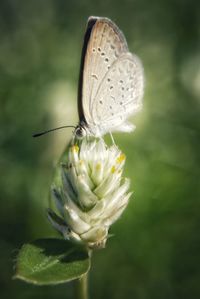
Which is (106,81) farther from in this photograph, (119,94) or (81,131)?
(81,131)

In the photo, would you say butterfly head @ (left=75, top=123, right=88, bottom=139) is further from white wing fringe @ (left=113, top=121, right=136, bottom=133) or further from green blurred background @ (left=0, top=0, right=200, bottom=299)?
white wing fringe @ (left=113, top=121, right=136, bottom=133)

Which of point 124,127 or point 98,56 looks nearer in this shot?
point 98,56

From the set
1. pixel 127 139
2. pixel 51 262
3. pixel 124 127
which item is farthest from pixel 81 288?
pixel 127 139

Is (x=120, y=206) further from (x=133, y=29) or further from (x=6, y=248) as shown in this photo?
(x=133, y=29)

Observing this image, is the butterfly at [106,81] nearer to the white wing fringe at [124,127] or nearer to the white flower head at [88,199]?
the white wing fringe at [124,127]

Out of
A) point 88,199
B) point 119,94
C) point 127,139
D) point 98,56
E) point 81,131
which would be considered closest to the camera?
point 88,199

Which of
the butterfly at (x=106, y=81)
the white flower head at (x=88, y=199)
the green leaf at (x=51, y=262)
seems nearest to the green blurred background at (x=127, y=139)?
the green leaf at (x=51, y=262)

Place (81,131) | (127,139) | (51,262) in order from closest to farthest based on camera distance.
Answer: (51,262)
(81,131)
(127,139)
